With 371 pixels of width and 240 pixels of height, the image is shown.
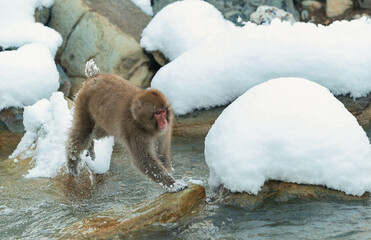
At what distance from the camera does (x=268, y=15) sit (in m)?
9.77

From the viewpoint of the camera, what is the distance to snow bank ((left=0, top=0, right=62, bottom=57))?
28.9 ft

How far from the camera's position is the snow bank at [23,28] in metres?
8.82

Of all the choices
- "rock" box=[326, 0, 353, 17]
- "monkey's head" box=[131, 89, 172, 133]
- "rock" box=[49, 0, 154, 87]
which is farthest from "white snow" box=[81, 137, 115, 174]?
"rock" box=[326, 0, 353, 17]

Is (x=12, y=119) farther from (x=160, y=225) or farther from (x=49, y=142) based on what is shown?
(x=160, y=225)

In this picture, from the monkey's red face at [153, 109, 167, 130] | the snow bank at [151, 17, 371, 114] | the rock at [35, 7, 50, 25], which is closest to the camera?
the monkey's red face at [153, 109, 167, 130]

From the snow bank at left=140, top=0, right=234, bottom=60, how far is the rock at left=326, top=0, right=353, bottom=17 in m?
2.36

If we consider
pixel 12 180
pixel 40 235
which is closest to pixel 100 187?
pixel 12 180

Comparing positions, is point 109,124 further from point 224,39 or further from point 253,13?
point 253,13

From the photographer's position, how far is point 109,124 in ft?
16.9

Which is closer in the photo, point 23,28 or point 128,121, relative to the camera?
point 128,121

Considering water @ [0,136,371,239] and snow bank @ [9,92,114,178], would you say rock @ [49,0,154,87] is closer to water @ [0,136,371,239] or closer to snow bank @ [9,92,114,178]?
snow bank @ [9,92,114,178]

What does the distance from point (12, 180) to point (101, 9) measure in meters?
4.60

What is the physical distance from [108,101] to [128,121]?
43cm

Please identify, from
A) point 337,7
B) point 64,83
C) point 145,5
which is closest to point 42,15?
point 64,83
